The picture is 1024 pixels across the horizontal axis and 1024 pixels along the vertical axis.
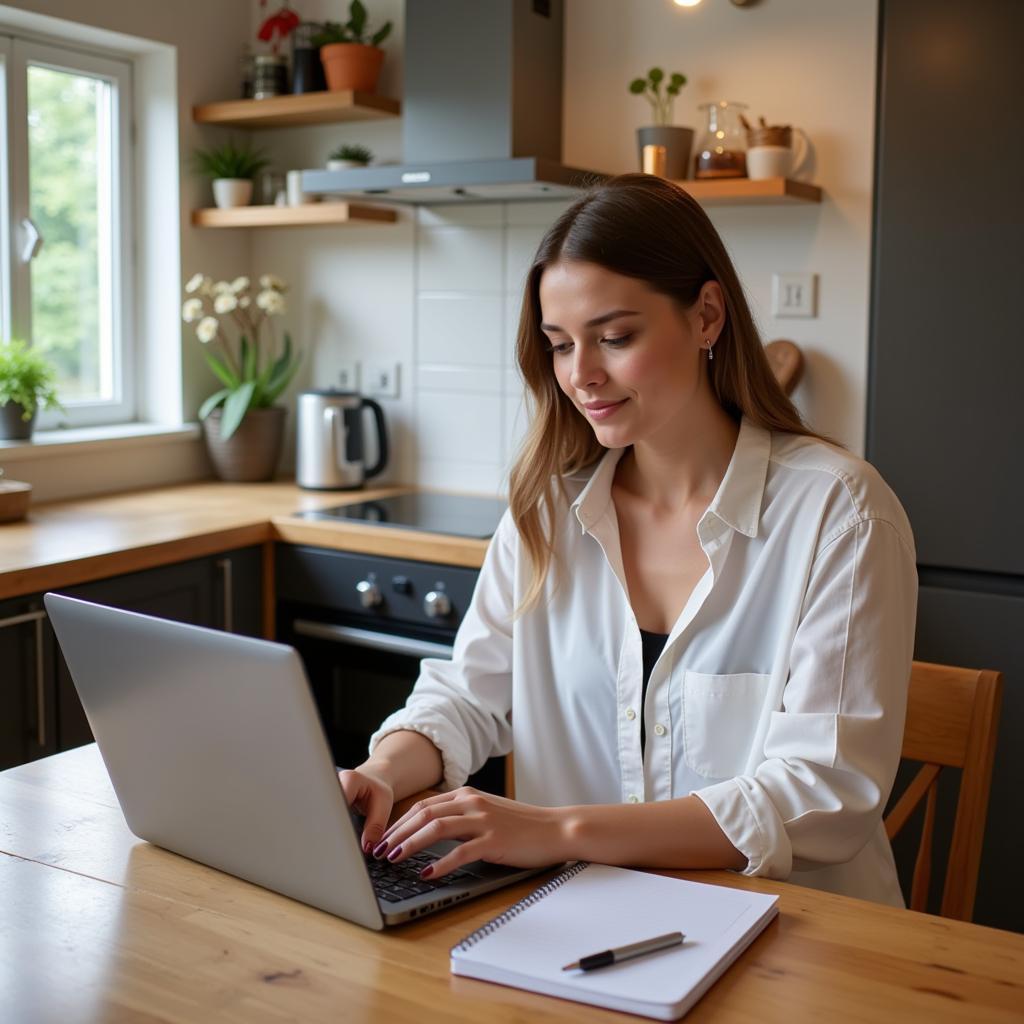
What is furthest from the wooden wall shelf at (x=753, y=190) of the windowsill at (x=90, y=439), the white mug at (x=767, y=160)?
the windowsill at (x=90, y=439)

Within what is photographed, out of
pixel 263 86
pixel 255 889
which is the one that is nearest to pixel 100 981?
pixel 255 889

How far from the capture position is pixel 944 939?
1.07 metres

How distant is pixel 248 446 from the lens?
11.0 feet

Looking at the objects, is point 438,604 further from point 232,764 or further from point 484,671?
point 232,764

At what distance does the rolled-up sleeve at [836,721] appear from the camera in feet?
4.15

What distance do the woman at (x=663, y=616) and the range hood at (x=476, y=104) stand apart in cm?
126

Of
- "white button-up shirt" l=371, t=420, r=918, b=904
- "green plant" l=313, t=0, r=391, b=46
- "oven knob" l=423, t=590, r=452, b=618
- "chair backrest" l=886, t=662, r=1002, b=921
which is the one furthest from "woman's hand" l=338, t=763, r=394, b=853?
"green plant" l=313, t=0, r=391, b=46

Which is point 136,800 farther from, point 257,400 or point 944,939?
point 257,400

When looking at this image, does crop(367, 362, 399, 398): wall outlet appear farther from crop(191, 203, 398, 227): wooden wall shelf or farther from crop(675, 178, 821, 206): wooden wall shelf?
crop(675, 178, 821, 206): wooden wall shelf

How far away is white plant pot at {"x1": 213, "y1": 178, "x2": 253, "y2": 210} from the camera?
11.0ft

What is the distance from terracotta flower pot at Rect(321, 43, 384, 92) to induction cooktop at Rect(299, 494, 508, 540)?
98cm

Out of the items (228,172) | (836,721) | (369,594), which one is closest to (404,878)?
(836,721)

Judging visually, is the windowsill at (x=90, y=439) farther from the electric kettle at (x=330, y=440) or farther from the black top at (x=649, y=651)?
the black top at (x=649, y=651)

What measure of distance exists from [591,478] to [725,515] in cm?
23
